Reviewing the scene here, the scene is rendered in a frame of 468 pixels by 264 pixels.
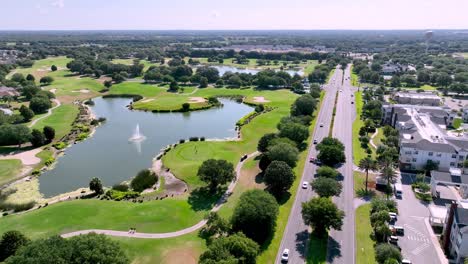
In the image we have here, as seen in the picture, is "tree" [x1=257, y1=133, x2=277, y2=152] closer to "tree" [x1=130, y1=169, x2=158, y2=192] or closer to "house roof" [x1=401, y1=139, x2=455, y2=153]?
"tree" [x1=130, y1=169, x2=158, y2=192]

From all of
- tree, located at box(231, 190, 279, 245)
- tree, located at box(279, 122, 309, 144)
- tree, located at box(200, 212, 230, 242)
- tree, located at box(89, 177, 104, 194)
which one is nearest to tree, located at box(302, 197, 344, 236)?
tree, located at box(231, 190, 279, 245)

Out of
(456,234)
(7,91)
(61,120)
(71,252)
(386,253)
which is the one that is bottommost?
(386,253)

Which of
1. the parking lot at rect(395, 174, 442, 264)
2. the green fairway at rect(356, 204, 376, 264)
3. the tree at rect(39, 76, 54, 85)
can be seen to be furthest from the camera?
the tree at rect(39, 76, 54, 85)

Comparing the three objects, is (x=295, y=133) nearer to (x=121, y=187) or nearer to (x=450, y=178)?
(x=450, y=178)

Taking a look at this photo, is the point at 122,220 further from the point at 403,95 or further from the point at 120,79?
the point at 120,79

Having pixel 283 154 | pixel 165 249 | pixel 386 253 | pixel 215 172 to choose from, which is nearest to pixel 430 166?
pixel 283 154

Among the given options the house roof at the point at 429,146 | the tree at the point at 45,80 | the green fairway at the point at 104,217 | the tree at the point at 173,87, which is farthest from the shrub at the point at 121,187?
the tree at the point at 45,80

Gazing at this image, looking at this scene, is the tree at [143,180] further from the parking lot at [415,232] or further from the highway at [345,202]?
the parking lot at [415,232]
